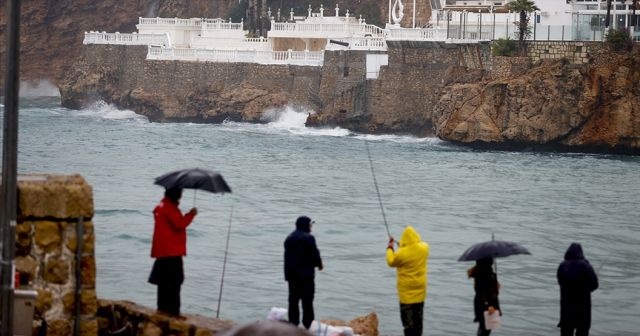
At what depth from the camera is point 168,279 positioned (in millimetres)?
16828

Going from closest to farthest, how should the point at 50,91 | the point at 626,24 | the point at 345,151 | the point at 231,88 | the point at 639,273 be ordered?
the point at 639,273
the point at 345,151
the point at 626,24
the point at 231,88
the point at 50,91

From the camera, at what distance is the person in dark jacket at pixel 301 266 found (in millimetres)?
17656

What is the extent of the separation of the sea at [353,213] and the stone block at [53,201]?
704cm

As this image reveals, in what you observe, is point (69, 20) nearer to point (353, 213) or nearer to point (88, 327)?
point (353, 213)

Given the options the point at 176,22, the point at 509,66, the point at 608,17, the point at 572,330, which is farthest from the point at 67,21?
the point at 572,330

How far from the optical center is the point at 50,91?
319 feet

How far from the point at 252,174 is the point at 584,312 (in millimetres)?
30256

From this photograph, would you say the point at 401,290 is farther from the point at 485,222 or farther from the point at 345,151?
Answer: the point at 345,151

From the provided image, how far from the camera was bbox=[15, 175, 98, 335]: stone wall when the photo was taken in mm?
15195

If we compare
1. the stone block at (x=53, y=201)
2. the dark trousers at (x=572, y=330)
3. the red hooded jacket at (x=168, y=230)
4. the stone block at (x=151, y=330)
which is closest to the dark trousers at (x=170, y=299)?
the red hooded jacket at (x=168, y=230)

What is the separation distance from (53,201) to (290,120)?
183 ft

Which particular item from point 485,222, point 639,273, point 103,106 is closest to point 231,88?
point 103,106

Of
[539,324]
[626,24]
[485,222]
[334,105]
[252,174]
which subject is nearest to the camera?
[539,324]

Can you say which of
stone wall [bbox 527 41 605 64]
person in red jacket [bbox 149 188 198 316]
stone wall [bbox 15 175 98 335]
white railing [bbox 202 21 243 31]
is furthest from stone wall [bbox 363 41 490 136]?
stone wall [bbox 15 175 98 335]
